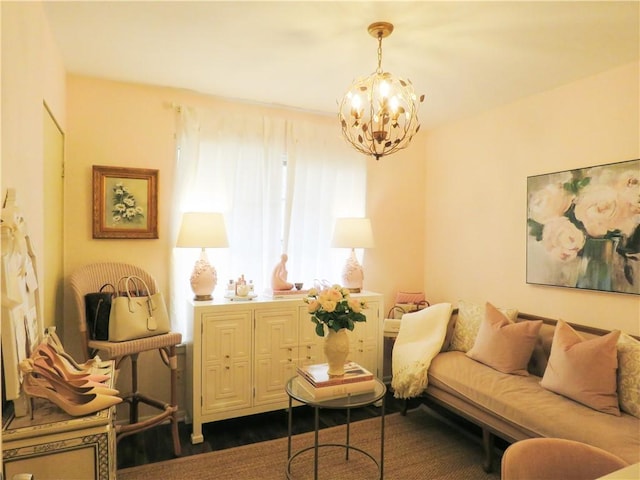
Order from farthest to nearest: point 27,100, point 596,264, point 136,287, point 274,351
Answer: point 274,351 → point 136,287 → point 596,264 → point 27,100

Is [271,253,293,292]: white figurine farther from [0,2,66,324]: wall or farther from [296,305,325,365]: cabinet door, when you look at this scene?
[0,2,66,324]: wall

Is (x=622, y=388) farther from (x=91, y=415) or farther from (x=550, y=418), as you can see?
(x=91, y=415)

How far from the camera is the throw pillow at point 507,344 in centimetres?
280

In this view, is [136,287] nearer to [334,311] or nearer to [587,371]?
[334,311]

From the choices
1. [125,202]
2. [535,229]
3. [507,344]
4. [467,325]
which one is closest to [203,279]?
[125,202]

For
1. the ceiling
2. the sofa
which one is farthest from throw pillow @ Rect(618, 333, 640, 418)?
the ceiling

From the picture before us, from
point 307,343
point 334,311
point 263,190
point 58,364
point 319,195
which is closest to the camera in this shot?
point 58,364

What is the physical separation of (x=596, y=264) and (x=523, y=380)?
95 centimetres

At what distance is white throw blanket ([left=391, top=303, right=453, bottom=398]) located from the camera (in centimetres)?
301

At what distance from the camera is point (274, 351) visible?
125 inches

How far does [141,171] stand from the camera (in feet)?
10.3

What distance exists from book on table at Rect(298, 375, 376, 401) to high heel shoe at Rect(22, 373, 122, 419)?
42.6 inches

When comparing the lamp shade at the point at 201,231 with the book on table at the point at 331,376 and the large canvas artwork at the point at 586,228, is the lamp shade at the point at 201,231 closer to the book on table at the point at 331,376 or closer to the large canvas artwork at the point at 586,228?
the book on table at the point at 331,376

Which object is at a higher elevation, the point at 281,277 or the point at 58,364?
the point at 281,277
